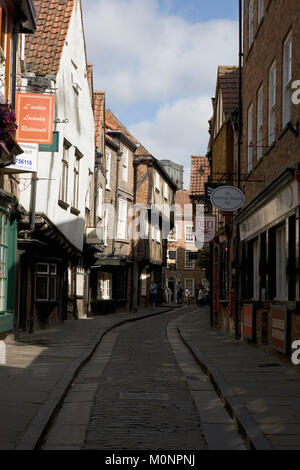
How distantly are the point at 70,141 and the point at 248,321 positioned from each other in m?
8.92

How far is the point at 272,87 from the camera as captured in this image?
614 inches

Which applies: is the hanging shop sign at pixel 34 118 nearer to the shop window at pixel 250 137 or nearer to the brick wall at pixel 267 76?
the brick wall at pixel 267 76

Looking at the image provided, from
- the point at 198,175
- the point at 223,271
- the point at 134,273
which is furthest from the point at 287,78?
the point at 198,175

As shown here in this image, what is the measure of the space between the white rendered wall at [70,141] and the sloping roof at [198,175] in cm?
1316

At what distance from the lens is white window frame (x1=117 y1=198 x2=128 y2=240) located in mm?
36906

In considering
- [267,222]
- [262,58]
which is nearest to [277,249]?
[267,222]

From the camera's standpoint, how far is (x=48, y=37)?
21.0 metres

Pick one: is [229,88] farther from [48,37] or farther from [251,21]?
[48,37]

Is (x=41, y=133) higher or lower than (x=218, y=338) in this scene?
higher

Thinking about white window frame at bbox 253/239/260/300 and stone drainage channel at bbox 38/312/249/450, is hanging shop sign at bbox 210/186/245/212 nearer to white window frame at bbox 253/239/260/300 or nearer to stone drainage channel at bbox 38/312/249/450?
white window frame at bbox 253/239/260/300

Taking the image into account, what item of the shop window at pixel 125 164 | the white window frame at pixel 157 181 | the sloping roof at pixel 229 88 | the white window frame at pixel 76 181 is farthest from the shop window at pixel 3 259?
the white window frame at pixel 157 181

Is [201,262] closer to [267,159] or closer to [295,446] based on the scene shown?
[267,159]

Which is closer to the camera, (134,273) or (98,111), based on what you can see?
(98,111)

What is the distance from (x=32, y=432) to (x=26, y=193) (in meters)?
12.2
